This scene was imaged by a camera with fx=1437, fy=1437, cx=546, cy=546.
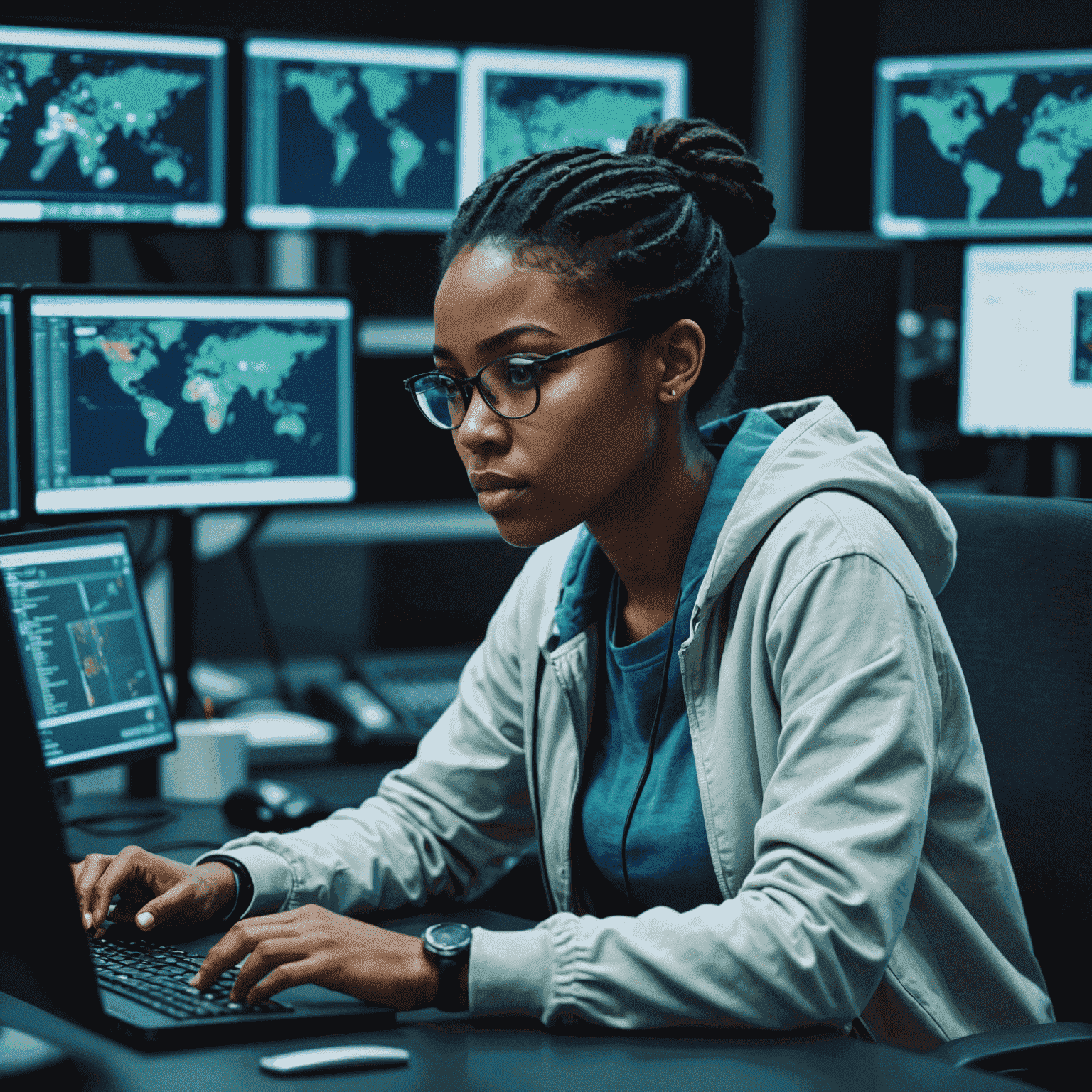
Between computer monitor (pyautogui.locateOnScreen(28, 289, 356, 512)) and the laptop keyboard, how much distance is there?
2.54 feet

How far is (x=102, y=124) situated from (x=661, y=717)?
3.70 feet

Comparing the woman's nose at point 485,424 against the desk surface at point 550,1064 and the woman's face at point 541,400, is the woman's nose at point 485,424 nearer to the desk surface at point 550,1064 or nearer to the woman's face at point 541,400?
the woman's face at point 541,400

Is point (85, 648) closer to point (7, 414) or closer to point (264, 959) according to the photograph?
point (7, 414)

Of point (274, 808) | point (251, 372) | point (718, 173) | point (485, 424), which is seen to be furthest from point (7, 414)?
point (718, 173)

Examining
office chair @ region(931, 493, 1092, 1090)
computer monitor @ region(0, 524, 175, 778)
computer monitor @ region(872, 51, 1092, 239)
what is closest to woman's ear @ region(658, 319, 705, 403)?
office chair @ region(931, 493, 1092, 1090)

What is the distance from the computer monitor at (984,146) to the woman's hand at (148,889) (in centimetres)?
168

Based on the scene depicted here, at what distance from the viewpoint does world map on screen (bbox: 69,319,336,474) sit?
177cm

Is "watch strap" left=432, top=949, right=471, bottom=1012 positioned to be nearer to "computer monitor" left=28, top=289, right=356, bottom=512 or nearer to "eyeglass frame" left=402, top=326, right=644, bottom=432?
"eyeglass frame" left=402, top=326, right=644, bottom=432

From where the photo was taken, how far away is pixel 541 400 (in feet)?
3.73

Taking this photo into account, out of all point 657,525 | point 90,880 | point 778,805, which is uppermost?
point 657,525

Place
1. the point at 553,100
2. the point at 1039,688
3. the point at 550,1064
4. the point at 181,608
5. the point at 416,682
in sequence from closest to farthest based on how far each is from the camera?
the point at 550,1064, the point at 1039,688, the point at 181,608, the point at 416,682, the point at 553,100

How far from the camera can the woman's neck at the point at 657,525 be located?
1257 millimetres

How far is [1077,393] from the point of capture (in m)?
2.38

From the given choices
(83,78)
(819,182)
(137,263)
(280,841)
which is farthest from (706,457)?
(819,182)
